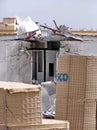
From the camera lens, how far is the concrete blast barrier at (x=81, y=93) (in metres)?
5.07

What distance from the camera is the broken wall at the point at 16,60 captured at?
9.77 metres

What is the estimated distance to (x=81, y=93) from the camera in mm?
5074

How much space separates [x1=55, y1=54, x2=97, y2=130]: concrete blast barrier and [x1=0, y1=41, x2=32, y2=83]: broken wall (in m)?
4.69

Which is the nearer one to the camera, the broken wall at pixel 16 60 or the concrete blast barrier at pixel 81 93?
the concrete blast barrier at pixel 81 93

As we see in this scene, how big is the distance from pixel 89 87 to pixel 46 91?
362cm

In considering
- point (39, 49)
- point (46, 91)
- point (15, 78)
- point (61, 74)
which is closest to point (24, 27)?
point (39, 49)

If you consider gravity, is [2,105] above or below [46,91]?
above

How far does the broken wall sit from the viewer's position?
977 centimetres

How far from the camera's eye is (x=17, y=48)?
9930mm

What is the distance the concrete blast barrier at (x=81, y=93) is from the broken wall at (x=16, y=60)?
4686mm

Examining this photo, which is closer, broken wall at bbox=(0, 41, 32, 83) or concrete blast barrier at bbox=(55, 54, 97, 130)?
concrete blast barrier at bbox=(55, 54, 97, 130)

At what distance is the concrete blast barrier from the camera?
5.07m

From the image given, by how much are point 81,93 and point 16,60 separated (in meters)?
5.01

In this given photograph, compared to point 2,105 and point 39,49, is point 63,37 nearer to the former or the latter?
point 39,49
